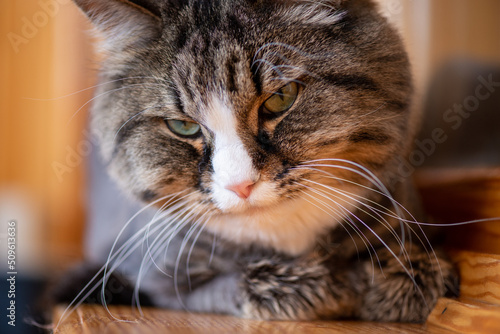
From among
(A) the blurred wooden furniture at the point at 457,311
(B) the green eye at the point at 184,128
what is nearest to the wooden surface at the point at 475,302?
(A) the blurred wooden furniture at the point at 457,311

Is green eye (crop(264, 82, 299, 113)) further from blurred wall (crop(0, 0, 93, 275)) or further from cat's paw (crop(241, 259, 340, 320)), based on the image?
blurred wall (crop(0, 0, 93, 275))

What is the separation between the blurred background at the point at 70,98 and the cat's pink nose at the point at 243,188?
0.52m

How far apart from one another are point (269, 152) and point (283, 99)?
12 centimetres

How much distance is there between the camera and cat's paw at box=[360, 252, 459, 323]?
0.99m

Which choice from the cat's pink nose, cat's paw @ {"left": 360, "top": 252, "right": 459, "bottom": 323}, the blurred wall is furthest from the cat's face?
the blurred wall

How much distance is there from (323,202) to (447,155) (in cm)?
76

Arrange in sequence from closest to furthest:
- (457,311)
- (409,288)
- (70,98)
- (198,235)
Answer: (457,311) < (409,288) < (198,235) < (70,98)

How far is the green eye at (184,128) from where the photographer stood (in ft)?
3.32

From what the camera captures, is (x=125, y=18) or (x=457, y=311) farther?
(x=125, y=18)

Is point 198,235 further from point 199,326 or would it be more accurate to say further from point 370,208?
point 370,208

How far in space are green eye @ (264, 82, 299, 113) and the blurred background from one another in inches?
15.4

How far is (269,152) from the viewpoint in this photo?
92cm

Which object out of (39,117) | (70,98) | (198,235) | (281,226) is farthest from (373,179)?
(39,117)

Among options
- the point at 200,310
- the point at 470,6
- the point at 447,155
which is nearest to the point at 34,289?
the point at 200,310
